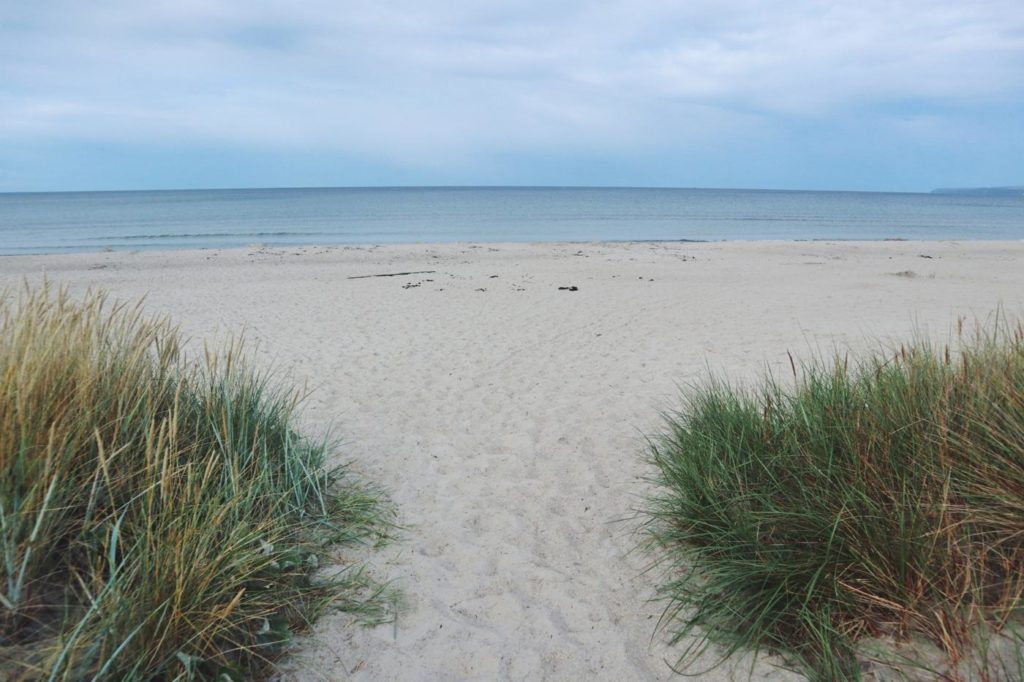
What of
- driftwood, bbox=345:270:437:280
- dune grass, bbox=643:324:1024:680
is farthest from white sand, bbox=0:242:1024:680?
driftwood, bbox=345:270:437:280

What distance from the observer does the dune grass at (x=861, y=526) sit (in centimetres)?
258

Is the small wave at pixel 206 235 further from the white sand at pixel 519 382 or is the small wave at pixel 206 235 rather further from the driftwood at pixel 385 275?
the driftwood at pixel 385 275

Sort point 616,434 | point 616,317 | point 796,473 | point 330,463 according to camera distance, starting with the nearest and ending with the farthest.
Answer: point 796,473
point 330,463
point 616,434
point 616,317

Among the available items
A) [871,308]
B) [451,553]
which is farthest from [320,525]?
[871,308]

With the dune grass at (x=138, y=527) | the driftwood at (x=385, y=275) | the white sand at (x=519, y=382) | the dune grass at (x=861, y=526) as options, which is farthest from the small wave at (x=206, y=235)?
the dune grass at (x=861, y=526)

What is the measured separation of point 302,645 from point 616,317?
8.42 m

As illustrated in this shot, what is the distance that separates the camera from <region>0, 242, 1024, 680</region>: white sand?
3066 mm

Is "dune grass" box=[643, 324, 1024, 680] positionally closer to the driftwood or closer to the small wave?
the driftwood

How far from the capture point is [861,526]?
2789mm

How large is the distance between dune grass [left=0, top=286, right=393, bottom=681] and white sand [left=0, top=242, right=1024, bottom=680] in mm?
279

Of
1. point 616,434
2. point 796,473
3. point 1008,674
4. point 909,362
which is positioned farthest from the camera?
point 616,434

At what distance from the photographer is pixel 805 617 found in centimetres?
269

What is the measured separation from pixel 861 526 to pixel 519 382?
4471 millimetres

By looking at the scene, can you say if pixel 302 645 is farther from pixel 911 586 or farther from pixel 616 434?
pixel 616 434
